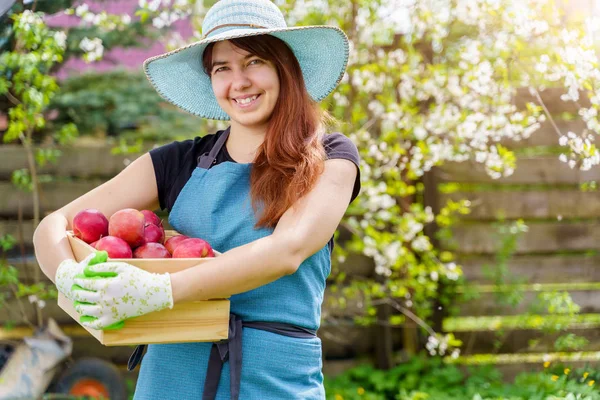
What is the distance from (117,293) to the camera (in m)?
1.43

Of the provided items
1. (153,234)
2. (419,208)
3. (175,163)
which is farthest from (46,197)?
(153,234)

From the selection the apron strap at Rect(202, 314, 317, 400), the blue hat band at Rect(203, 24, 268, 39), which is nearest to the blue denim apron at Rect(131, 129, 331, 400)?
the apron strap at Rect(202, 314, 317, 400)

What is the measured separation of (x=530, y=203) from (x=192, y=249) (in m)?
2.88

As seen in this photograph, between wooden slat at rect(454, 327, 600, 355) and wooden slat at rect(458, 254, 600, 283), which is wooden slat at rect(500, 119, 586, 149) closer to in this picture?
wooden slat at rect(458, 254, 600, 283)

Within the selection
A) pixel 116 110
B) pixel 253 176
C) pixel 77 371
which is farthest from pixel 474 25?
pixel 116 110

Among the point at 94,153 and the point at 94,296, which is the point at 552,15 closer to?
the point at 94,153

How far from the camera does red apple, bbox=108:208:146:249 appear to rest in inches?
64.6

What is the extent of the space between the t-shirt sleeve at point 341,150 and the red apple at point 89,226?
56 centimetres

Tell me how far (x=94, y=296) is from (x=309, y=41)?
94cm

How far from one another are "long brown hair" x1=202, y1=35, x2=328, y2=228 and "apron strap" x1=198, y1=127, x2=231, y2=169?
14 centimetres

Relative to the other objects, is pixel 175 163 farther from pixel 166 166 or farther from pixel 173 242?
pixel 173 242

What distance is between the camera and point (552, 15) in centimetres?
337

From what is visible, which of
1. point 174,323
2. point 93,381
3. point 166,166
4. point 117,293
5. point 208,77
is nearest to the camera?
point 117,293

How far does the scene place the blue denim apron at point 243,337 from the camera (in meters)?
1.72
